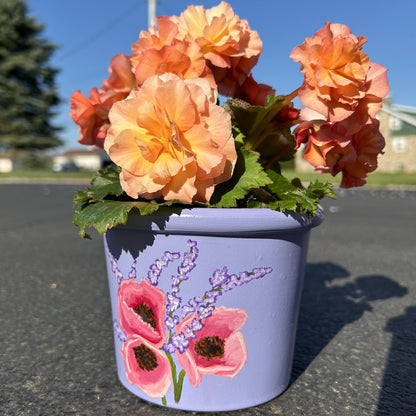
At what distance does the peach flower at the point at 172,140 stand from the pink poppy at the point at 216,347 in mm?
344

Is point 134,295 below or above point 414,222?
above

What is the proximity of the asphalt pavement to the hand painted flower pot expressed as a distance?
111 millimetres

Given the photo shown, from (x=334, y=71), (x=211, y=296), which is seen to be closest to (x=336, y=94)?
(x=334, y=71)

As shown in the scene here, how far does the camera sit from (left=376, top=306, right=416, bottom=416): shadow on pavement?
1.42 meters

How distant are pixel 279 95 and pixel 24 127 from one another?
2959 cm

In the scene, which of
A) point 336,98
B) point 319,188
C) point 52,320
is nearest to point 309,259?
point 52,320

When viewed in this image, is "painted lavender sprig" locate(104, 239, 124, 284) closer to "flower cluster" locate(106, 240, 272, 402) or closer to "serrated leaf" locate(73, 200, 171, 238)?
"flower cluster" locate(106, 240, 272, 402)

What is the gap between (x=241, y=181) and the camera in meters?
1.25

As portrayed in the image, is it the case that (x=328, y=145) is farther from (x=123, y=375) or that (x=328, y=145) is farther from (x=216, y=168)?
(x=123, y=375)

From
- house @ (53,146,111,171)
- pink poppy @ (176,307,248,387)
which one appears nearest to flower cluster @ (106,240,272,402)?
pink poppy @ (176,307,248,387)

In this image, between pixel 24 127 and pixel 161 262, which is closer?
pixel 161 262

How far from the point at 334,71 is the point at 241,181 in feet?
1.24

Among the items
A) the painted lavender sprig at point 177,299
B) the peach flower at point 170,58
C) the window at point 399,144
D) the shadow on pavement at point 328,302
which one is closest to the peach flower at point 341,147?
→ the peach flower at point 170,58

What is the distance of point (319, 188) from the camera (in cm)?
138
